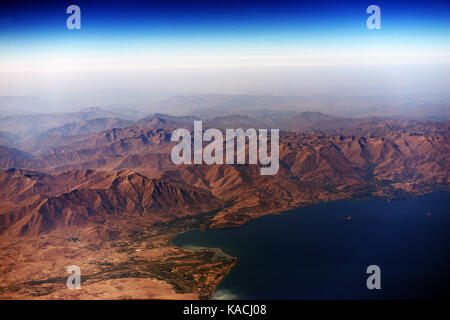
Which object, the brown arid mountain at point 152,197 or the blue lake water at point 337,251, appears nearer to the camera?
the blue lake water at point 337,251

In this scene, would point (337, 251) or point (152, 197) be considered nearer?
point (337, 251)

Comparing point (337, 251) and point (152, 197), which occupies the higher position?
point (152, 197)

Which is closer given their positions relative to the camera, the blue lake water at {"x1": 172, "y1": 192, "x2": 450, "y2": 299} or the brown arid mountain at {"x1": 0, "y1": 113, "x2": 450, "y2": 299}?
the blue lake water at {"x1": 172, "y1": 192, "x2": 450, "y2": 299}

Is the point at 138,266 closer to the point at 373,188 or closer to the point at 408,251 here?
the point at 408,251
